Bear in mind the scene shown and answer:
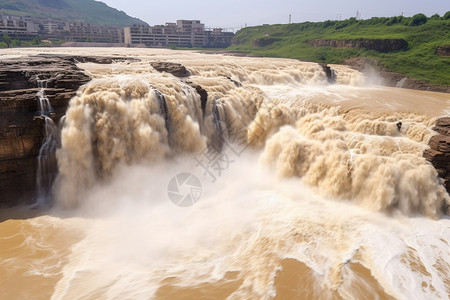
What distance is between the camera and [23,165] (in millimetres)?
11367

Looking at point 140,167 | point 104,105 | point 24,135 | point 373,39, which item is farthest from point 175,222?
point 373,39

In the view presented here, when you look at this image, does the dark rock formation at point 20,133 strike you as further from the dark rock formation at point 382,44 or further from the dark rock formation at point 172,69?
the dark rock formation at point 382,44

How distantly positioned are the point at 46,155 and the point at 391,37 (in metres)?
37.1

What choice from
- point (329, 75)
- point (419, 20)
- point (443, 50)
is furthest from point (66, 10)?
point (443, 50)

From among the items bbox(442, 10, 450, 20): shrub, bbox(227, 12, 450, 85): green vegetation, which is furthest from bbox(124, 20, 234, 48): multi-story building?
bbox(442, 10, 450, 20): shrub

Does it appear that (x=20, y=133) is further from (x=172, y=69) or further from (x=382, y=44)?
(x=382, y=44)

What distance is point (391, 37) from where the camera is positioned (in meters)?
35.0

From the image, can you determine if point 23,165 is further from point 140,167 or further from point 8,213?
point 140,167

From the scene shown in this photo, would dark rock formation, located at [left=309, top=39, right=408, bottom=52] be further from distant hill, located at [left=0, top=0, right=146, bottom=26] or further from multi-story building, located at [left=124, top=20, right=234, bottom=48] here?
distant hill, located at [left=0, top=0, right=146, bottom=26]

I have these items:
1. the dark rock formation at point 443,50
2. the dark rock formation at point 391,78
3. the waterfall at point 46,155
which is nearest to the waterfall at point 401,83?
the dark rock formation at point 391,78

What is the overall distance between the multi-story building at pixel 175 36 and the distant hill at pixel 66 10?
75.4 metres

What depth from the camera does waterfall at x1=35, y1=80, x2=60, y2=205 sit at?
11484 millimetres

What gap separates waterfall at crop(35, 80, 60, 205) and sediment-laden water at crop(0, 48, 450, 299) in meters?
0.39

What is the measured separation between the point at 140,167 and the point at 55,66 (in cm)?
705
